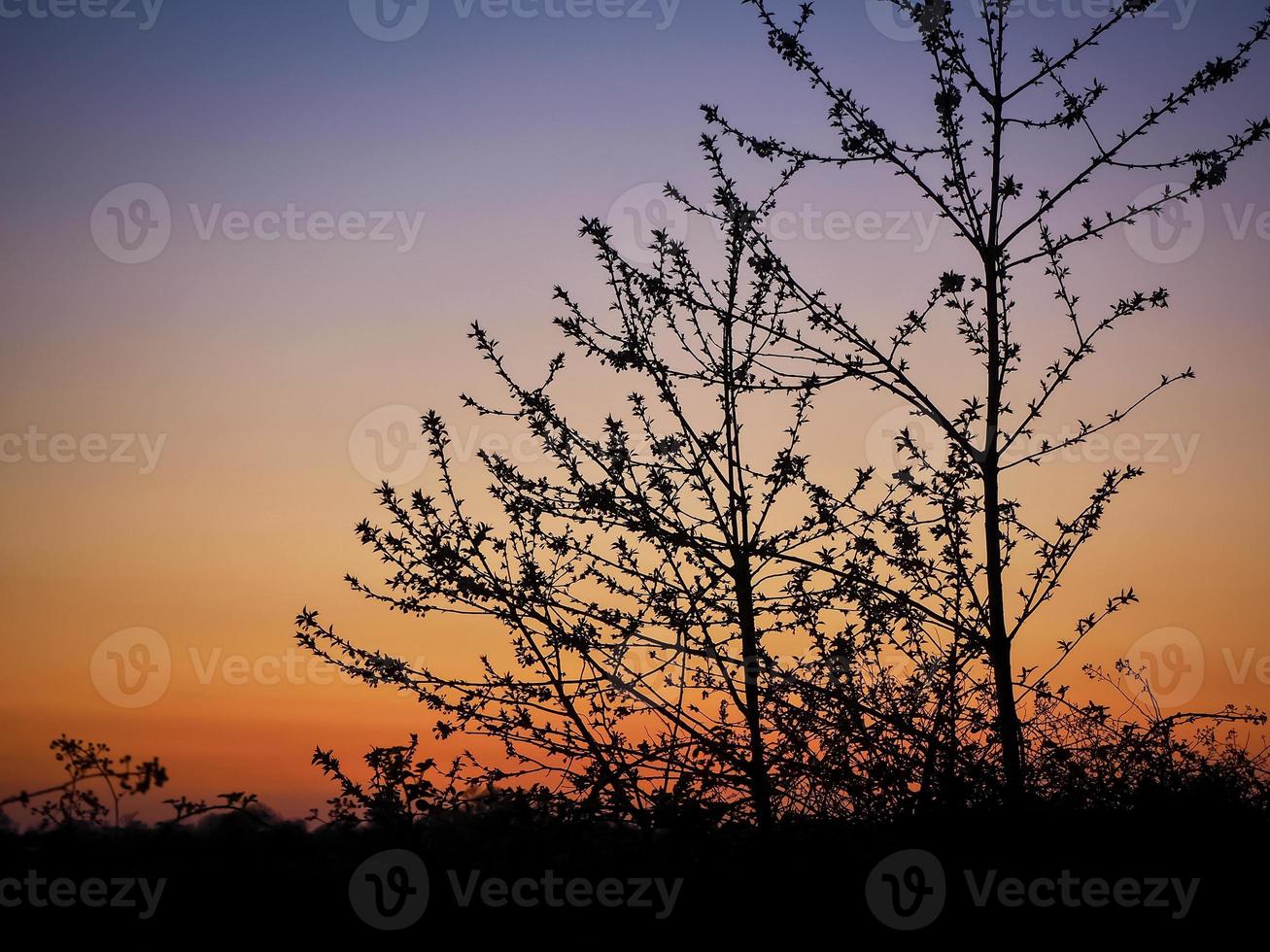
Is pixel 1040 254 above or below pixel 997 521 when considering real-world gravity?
above

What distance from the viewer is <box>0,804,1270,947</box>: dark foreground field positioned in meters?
→ 4.99

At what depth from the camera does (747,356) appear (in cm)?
729

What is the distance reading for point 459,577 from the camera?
6441 millimetres

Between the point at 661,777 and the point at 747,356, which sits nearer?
the point at 661,777

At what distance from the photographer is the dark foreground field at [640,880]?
16.4 ft

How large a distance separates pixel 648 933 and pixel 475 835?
1.22m

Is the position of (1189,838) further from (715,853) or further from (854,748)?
(715,853)

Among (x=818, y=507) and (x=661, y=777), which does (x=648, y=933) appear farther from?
(x=818, y=507)

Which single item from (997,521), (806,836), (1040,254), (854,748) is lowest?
(806,836)

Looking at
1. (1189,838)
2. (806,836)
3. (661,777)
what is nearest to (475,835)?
(661,777)

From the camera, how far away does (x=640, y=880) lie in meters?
5.77

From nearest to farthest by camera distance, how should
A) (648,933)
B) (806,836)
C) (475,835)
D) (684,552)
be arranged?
1. (648,933)
2. (475,835)
3. (806,836)
4. (684,552)

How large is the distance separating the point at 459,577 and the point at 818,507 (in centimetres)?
229

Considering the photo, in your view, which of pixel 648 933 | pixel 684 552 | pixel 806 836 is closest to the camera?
pixel 648 933
